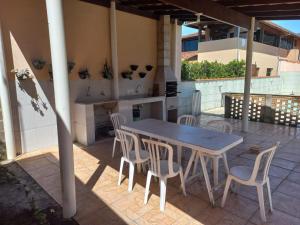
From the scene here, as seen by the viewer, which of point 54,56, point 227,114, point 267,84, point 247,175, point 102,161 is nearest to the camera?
point 54,56

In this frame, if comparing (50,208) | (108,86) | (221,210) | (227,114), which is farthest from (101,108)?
(227,114)

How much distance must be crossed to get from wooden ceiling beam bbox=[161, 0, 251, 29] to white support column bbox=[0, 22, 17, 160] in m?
2.94

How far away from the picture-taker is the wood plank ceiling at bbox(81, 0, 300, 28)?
13.8ft

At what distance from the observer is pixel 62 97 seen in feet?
7.50

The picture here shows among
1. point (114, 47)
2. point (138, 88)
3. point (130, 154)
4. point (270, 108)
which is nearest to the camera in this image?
point (130, 154)

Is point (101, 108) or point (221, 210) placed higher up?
point (101, 108)

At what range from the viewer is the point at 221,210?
105 inches

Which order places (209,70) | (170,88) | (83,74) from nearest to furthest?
(83,74) < (170,88) < (209,70)

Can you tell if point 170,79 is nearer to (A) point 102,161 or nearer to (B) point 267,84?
(A) point 102,161

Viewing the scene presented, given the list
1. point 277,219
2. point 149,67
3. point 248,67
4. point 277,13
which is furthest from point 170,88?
point 277,219

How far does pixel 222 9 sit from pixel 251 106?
3.62 m

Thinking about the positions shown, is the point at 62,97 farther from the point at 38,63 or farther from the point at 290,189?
the point at 290,189

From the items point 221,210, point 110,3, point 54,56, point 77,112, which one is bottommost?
point 221,210

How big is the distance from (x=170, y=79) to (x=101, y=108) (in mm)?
2227
